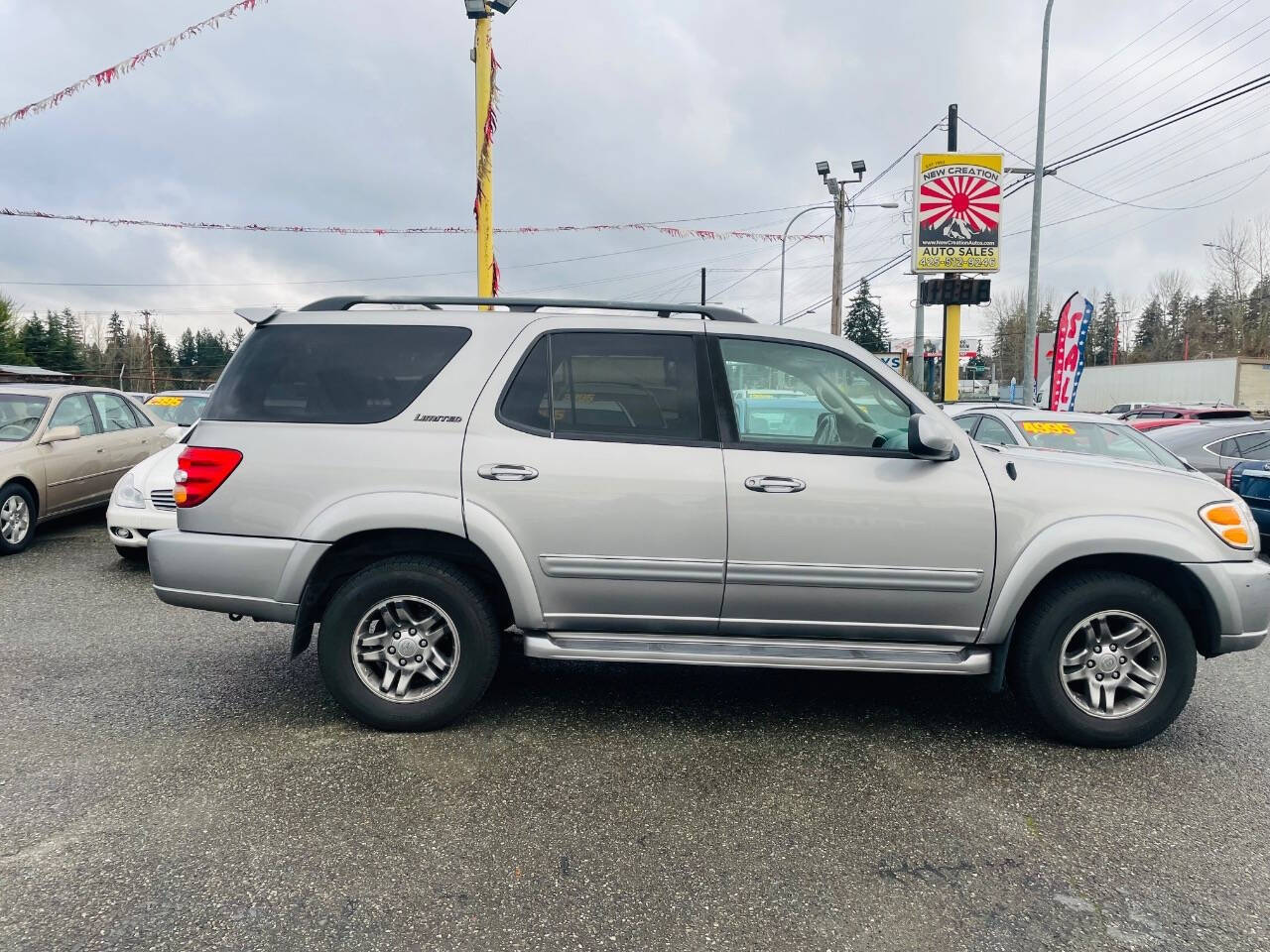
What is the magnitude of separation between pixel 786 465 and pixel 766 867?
164 cm

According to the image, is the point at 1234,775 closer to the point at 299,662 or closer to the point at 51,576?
the point at 299,662

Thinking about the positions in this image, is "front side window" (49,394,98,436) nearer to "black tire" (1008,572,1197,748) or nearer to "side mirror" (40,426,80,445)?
"side mirror" (40,426,80,445)

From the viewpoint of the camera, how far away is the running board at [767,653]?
380cm

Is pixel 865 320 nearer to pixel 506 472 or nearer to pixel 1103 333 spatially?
pixel 1103 333

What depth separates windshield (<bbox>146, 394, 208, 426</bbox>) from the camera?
12.3m

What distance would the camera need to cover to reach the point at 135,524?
23.5 feet

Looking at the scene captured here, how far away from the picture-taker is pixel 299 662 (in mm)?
5059

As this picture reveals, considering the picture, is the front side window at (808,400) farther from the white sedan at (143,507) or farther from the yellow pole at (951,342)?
the yellow pole at (951,342)

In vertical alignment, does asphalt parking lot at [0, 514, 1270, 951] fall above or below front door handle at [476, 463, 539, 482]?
below

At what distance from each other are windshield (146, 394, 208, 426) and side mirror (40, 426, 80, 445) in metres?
3.31

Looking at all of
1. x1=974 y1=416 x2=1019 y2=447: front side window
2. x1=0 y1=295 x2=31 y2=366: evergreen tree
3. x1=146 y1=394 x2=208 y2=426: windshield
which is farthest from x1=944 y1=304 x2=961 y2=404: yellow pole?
x1=0 y1=295 x2=31 y2=366: evergreen tree

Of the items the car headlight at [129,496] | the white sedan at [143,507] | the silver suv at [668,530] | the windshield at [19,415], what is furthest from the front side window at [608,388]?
the windshield at [19,415]

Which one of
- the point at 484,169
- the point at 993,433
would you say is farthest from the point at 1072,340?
the point at 484,169

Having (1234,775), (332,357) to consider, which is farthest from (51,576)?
(1234,775)
